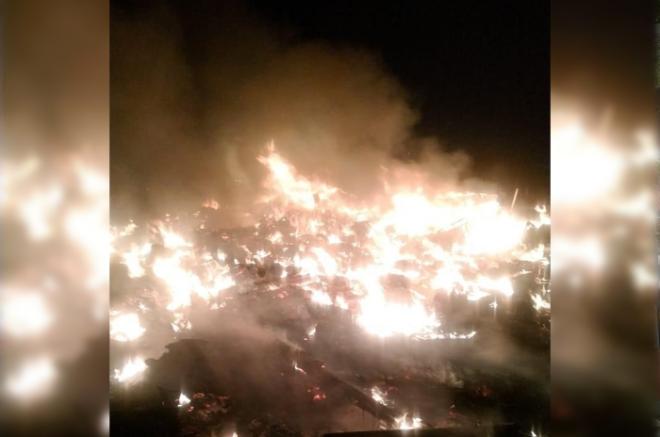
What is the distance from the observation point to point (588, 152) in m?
1.60

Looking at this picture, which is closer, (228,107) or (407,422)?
(407,422)

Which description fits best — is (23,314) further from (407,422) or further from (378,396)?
(407,422)

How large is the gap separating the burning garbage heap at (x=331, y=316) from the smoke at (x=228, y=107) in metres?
0.12

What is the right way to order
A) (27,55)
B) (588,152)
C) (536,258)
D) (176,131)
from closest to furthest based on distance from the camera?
(27,55)
(588,152)
(176,131)
(536,258)

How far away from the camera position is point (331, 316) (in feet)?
7.21

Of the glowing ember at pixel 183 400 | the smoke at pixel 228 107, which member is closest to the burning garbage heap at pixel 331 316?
the glowing ember at pixel 183 400

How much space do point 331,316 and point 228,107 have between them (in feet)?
3.99

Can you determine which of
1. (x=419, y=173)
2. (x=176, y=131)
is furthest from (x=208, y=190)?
(x=419, y=173)

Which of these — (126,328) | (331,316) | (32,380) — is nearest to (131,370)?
(126,328)

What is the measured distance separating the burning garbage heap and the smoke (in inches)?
4.8

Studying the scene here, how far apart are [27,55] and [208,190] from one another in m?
0.92

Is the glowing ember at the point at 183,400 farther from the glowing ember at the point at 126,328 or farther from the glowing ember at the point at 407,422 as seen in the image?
the glowing ember at the point at 407,422

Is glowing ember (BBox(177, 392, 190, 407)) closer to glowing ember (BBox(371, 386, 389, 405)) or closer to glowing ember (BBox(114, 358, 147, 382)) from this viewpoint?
glowing ember (BBox(114, 358, 147, 382))

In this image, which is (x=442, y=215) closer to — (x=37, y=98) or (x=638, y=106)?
(x=638, y=106)
